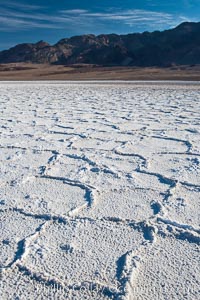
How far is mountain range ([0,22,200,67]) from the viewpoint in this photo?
73062 millimetres

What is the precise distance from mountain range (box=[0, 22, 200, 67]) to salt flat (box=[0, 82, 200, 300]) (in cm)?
6342

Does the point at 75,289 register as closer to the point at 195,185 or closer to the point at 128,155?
the point at 195,185

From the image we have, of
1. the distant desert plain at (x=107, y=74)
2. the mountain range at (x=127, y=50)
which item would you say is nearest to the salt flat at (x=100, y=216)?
the distant desert plain at (x=107, y=74)

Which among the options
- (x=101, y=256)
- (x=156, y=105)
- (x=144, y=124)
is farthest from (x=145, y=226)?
(x=156, y=105)

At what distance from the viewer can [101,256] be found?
2.02 m

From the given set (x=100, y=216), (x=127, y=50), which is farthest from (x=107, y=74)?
(x=127, y=50)

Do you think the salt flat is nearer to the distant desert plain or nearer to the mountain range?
the distant desert plain

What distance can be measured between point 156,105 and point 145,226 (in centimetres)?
678

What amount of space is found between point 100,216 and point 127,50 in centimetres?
7871

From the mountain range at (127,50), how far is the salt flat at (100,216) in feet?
208

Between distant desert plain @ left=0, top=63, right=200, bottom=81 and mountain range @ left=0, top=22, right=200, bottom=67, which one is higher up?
mountain range @ left=0, top=22, right=200, bottom=67

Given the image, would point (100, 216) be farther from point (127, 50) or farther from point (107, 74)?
point (127, 50)

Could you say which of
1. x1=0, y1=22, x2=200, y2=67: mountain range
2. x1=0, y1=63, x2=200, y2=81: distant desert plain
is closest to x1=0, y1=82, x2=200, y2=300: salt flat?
x1=0, y1=63, x2=200, y2=81: distant desert plain

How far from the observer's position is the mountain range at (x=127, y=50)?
240ft
